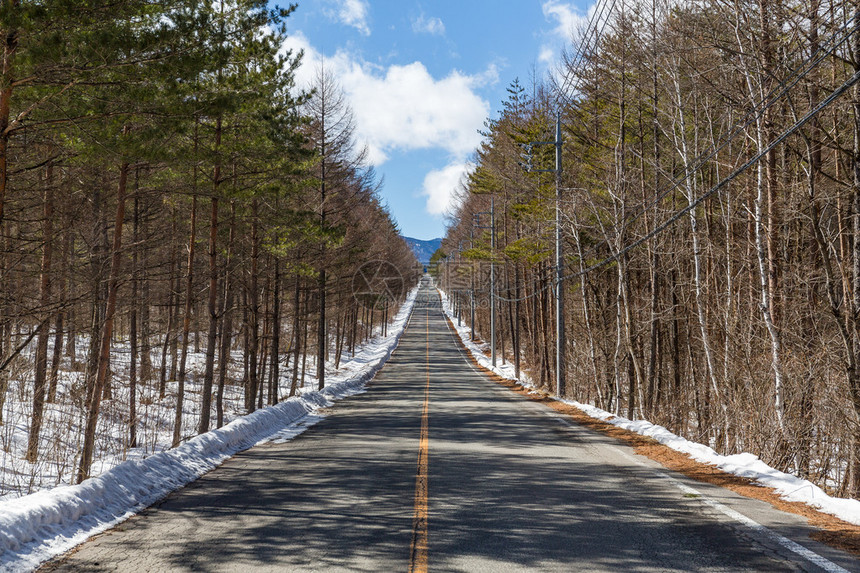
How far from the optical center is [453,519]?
6219 millimetres

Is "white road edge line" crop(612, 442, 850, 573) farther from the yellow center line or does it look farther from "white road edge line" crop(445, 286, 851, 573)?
the yellow center line

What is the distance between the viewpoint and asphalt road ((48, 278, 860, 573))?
16.2 feet

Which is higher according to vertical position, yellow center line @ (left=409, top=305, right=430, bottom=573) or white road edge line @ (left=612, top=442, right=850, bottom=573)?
white road edge line @ (left=612, top=442, right=850, bottom=573)

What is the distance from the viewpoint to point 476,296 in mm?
66812

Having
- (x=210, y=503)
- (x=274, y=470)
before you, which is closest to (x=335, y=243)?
(x=274, y=470)

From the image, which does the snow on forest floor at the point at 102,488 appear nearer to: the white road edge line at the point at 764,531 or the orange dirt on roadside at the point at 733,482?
the white road edge line at the point at 764,531

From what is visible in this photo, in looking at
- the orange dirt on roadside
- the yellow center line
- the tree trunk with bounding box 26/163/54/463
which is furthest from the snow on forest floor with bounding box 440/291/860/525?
the tree trunk with bounding box 26/163/54/463

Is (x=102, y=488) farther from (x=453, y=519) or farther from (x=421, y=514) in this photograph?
(x=453, y=519)

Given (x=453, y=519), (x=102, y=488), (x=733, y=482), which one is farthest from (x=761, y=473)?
(x=102, y=488)

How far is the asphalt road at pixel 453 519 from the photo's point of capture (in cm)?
495

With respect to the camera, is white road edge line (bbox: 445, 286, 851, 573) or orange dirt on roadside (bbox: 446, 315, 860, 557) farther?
orange dirt on roadside (bbox: 446, 315, 860, 557)

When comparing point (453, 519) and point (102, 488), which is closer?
point (453, 519)

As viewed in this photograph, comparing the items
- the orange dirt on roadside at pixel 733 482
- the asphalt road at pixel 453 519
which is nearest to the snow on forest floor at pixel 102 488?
the asphalt road at pixel 453 519

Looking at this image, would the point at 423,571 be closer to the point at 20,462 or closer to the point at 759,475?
the point at 759,475
